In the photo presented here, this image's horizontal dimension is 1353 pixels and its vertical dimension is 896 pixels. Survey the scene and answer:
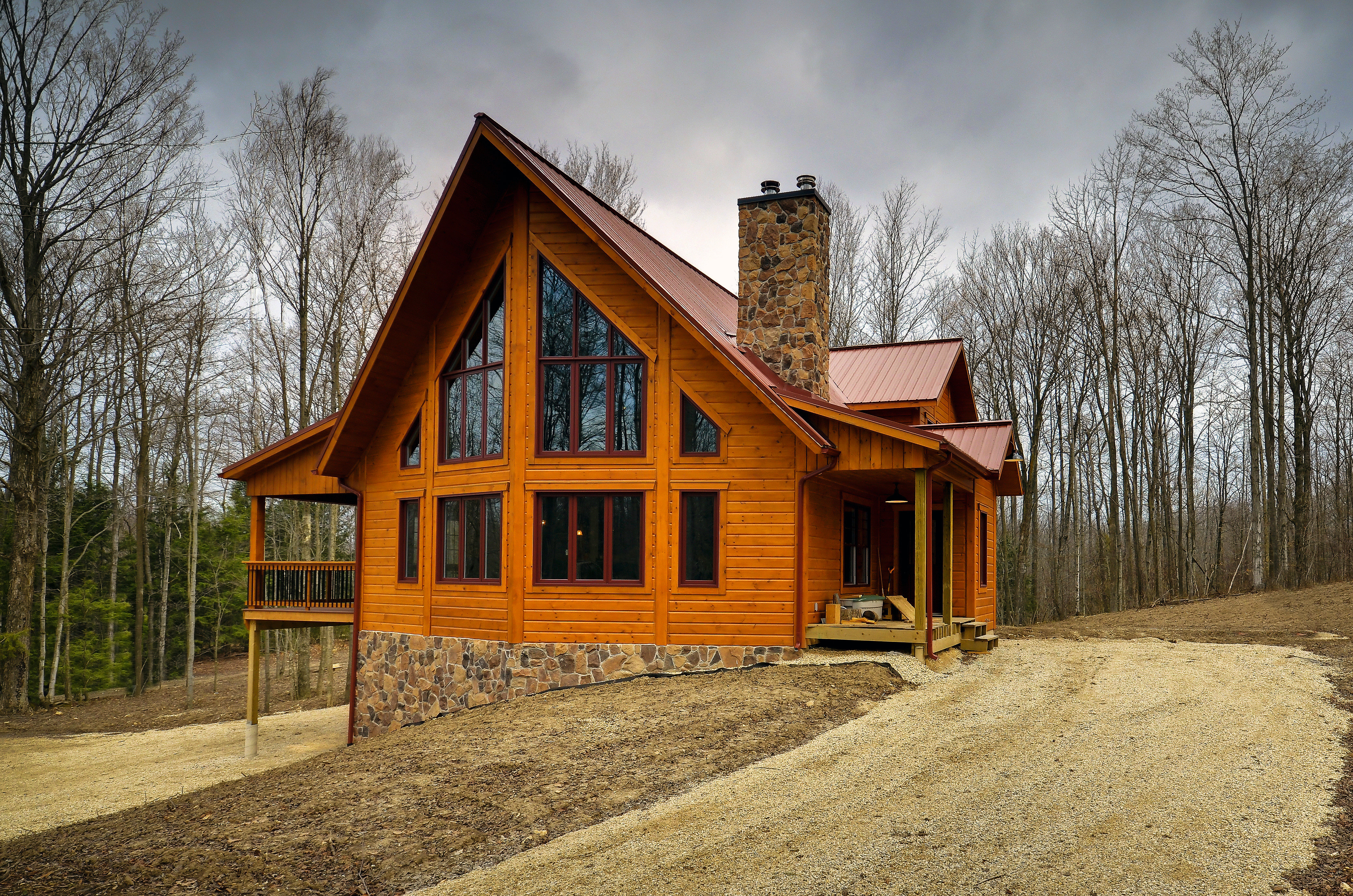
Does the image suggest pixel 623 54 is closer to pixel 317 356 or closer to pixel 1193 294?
pixel 317 356

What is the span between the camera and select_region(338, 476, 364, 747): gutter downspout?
14.4m

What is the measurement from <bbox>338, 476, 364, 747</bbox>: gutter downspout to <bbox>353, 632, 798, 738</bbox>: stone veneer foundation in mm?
262

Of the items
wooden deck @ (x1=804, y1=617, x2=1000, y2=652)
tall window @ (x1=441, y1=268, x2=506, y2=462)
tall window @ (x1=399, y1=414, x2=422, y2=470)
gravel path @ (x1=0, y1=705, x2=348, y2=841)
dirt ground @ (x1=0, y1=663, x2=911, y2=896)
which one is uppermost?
tall window @ (x1=441, y1=268, x2=506, y2=462)

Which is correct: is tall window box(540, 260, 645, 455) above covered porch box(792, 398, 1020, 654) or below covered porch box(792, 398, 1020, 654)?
above

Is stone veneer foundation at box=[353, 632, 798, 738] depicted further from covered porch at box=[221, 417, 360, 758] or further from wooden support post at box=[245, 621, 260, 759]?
wooden support post at box=[245, 621, 260, 759]

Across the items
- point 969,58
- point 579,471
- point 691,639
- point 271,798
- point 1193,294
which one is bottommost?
point 271,798

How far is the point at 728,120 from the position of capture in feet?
71.3

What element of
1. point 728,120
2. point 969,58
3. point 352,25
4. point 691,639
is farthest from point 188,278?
point 969,58

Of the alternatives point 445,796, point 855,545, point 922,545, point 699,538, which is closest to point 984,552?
point 855,545

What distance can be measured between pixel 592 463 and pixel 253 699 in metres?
7.51

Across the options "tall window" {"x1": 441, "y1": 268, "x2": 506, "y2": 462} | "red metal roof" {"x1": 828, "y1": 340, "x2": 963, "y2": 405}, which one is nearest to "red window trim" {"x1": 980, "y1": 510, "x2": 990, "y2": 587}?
"red metal roof" {"x1": 828, "y1": 340, "x2": 963, "y2": 405}

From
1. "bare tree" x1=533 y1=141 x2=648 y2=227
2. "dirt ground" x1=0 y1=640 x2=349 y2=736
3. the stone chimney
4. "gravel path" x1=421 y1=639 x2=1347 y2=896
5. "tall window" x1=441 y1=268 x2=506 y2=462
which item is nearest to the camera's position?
"gravel path" x1=421 y1=639 x2=1347 y2=896

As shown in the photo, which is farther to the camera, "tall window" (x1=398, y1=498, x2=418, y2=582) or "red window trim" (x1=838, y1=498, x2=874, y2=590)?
"tall window" (x1=398, y1=498, x2=418, y2=582)

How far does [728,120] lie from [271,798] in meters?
18.2
